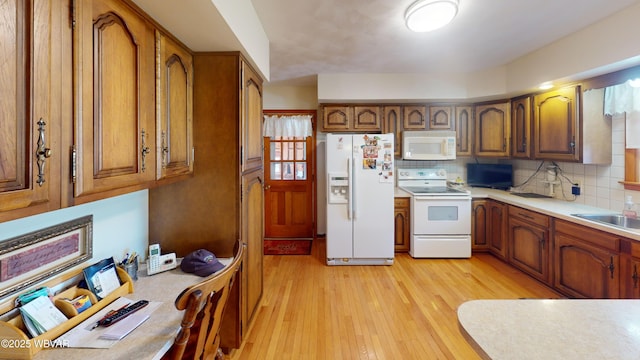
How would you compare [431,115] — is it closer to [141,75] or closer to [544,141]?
[544,141]

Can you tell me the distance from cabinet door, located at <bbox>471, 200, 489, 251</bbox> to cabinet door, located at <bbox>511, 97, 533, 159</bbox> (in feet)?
2.49

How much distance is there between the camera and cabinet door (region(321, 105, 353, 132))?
390 centimetres

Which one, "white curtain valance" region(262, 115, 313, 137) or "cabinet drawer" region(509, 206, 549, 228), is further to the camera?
"white curtain valance" region(262, 115, 313, 137)

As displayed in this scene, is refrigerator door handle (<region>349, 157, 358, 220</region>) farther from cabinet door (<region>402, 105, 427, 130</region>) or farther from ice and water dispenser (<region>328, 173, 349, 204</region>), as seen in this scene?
cabinet door (<region>402, 105, 427, 130</region>)

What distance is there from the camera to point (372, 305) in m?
2.54

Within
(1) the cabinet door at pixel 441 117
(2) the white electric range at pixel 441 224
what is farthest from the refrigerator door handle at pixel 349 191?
(1) the cabinet door at pixel 441 117

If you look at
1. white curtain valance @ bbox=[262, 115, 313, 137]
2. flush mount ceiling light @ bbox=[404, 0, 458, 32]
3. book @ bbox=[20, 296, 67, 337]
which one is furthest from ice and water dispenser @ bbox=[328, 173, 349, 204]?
book @ bbox=[20, 296, 67, 337]

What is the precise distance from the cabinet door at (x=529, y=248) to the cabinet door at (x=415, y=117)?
5.36ft

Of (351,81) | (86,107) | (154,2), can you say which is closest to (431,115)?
(351,81)

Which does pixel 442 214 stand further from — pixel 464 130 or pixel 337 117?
pixel 337 117

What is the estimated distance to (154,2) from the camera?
1.24 m

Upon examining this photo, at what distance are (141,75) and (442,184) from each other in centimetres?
397

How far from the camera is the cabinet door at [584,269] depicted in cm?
209

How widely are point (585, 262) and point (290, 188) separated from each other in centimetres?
359
